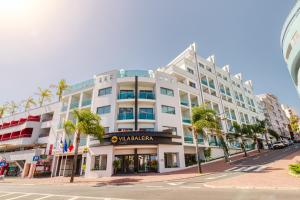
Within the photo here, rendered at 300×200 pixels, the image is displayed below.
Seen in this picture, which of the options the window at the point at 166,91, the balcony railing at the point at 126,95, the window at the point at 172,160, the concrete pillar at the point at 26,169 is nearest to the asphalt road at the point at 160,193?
the window at the point at 172,160

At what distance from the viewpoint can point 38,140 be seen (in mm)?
34469

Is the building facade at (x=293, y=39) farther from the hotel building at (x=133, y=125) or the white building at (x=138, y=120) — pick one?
the white building at (x=138, y=120)

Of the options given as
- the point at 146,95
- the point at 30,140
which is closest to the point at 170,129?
the point at 146,95

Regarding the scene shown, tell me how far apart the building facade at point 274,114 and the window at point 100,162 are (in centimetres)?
6553

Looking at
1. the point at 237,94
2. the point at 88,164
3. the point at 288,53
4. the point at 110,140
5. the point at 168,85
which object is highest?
the point at 237,94

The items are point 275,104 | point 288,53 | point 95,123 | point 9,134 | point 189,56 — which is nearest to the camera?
point 288,53

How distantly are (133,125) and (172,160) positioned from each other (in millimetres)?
8007

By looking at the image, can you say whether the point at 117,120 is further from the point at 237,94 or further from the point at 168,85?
the point at 237,94

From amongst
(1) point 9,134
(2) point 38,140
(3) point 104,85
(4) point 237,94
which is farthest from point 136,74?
(4) point 237,94

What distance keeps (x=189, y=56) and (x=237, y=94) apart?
72.7ft

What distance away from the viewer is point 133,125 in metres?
26.7

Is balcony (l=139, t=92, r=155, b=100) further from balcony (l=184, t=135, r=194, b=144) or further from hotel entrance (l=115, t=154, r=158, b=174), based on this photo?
hotel entrance (l=115, t=154, r=158, b=174)

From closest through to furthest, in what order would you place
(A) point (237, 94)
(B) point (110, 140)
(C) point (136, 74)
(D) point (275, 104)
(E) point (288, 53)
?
(E) point (288, 53), (B) point (110, 140), (C) point (136, 74), (A) point (237, 94), (D) point (275, 104)

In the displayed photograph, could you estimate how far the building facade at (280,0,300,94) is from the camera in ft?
50.9
